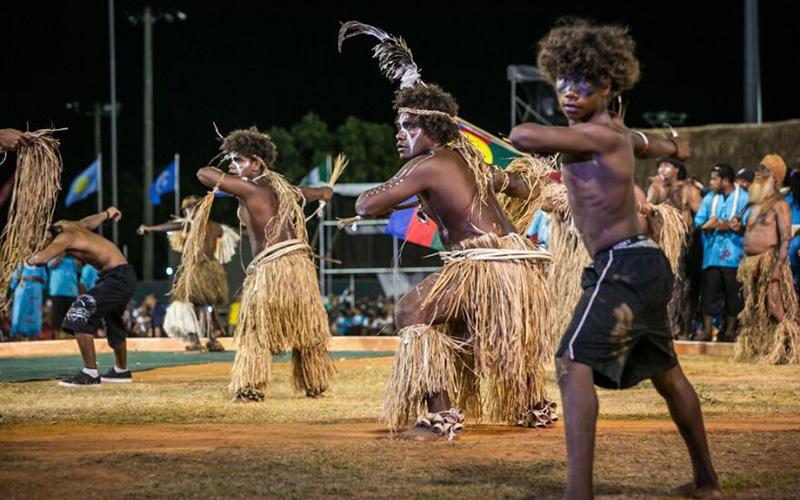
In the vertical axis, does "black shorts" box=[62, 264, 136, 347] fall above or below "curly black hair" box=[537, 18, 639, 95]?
below

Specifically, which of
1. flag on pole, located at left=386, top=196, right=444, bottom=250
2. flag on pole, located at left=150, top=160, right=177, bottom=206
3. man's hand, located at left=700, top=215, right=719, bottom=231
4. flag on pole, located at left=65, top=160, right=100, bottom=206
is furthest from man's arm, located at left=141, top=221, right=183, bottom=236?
flag on pole, located at left=65, top=160, right=100, bottom=206

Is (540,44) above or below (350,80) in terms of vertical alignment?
below

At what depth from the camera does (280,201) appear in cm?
819

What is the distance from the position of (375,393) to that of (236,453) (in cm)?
321

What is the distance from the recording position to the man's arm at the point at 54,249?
9.12 m

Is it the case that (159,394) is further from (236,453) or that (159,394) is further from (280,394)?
(236,453)

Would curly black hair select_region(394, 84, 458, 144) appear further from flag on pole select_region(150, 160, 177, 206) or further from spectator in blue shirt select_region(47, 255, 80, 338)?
flag on pole select_region(150, 160, 177, 206)

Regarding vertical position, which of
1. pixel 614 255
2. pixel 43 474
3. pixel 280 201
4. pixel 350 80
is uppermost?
pixel 350 80

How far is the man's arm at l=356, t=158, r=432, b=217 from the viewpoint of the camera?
Result: 5.68m

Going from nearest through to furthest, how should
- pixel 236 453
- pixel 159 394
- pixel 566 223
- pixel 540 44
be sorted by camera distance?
pixel 540 44
pixel 236 453
pixel 159 394
pixel 566 223

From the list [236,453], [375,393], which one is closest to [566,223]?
[375,393]

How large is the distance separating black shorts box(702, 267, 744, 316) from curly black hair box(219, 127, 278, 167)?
555 centimetres

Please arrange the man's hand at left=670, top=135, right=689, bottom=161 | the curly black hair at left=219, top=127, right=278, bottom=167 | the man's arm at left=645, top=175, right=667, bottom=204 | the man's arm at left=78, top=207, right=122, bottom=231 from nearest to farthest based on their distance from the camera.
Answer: the man's hand at left=670, top=135, right=689, bottom=161
the curly black hair at left=219, top=127, right=278, bottom=167
the man's arm at left=78, top=207, right=122, bottom=231
the man's arm at left=645, top=175, right=667, bottom=204

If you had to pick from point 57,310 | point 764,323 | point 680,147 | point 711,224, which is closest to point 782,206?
point 764,323
